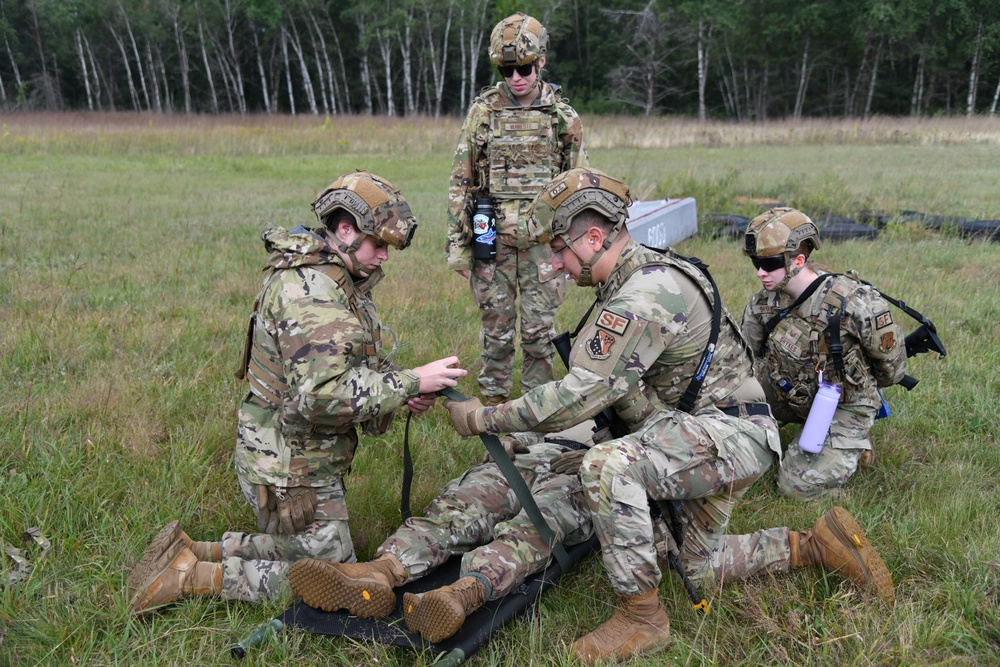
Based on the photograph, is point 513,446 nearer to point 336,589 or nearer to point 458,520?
point 458,520

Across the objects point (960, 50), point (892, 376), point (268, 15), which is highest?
point (268, 15)

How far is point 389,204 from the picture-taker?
11.6 feet

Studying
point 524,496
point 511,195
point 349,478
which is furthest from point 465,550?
point 511,195

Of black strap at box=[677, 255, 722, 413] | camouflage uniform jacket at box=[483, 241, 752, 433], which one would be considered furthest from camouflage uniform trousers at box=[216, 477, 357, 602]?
black strap at box=[677, 255, 722, 413]

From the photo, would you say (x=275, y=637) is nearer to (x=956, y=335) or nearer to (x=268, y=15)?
(x=956, y=335)

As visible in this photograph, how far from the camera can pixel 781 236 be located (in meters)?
4.72

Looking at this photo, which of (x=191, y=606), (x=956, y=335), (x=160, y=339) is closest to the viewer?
(x=191, y=606)

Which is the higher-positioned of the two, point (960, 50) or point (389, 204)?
point (960, 50)

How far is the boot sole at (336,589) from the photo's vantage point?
3.22 meters

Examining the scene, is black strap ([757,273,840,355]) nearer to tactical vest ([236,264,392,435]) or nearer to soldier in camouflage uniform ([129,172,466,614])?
soldier in camouflage uniform ([129,172,466,614])

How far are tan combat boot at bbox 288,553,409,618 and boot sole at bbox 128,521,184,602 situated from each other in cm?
Answer: 68

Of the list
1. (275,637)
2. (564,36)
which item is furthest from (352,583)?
(564,36)

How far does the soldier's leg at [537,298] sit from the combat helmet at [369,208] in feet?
8.01

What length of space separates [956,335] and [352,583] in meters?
6.04
